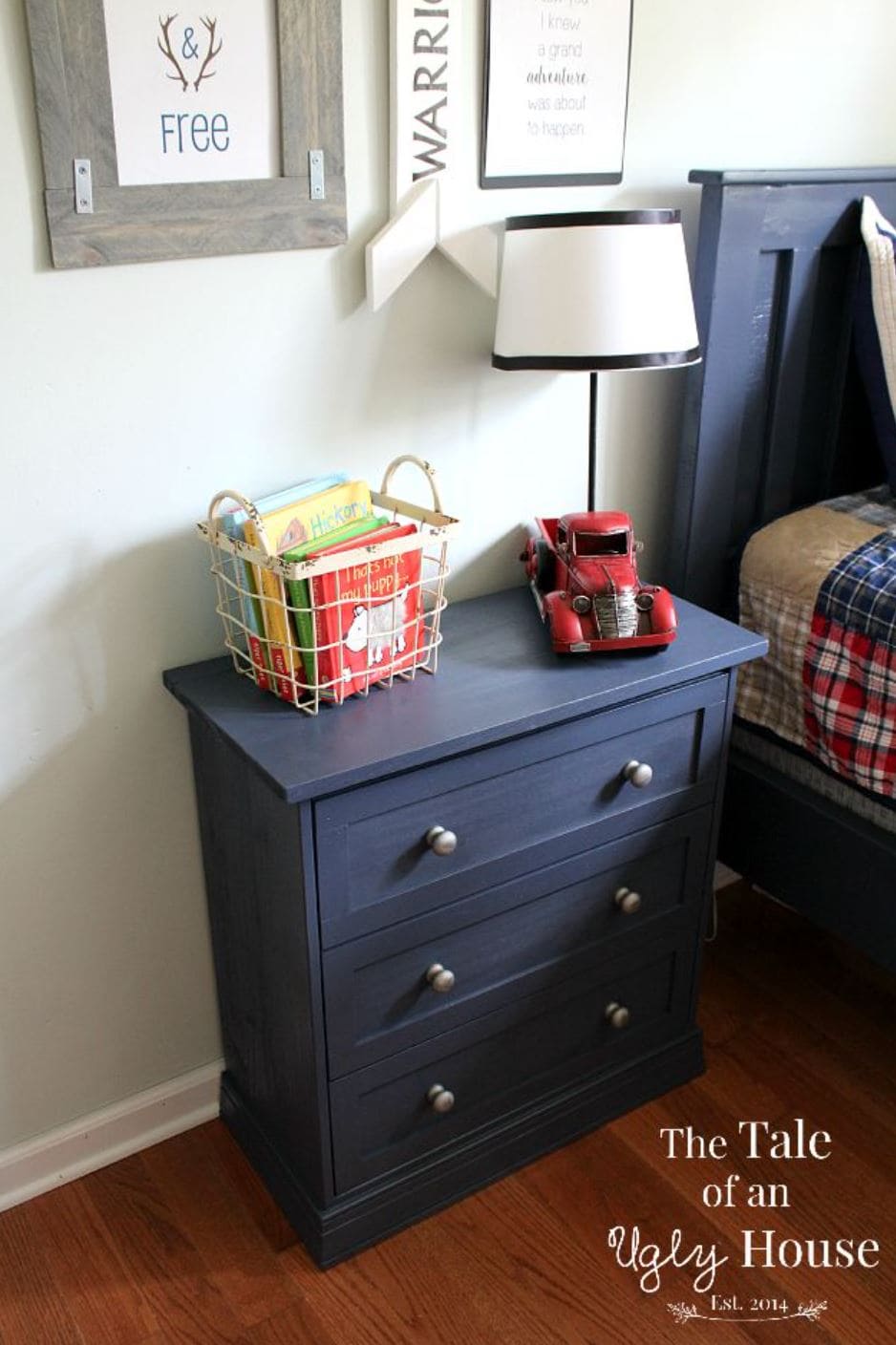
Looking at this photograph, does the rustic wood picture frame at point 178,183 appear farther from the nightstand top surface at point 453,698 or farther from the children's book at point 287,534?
the nightstand top surface at point 453,698

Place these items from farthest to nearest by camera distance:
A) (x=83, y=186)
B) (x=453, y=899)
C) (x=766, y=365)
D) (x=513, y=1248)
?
(x=766, y=365)
(x=513, y=1248)
(x=453, y=899)
(x=83, y=186)

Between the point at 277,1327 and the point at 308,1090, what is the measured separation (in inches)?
11.7

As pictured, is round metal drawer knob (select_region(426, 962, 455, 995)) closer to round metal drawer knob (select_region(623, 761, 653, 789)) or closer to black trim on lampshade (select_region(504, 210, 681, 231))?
round metal drawer knob (select_region(623, 761, 653, 789))

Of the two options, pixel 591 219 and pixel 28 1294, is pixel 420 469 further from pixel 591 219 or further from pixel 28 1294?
pixel 28 1294

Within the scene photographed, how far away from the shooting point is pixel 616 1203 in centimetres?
171

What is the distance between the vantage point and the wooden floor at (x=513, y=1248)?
154 cm

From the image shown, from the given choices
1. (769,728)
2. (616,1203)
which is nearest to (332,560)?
(769,728)

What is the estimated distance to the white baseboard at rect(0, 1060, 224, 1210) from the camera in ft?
5.61

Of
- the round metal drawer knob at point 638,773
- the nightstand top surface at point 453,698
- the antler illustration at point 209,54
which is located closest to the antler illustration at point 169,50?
the antler illustration at point 209,54

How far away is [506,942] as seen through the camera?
5.32 ft

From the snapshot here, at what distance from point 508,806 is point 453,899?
0.13 m

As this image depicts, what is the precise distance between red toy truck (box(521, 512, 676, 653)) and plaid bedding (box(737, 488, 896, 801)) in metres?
0.30

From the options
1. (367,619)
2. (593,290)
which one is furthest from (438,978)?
(593,290)

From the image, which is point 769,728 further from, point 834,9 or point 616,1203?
point 834,9
